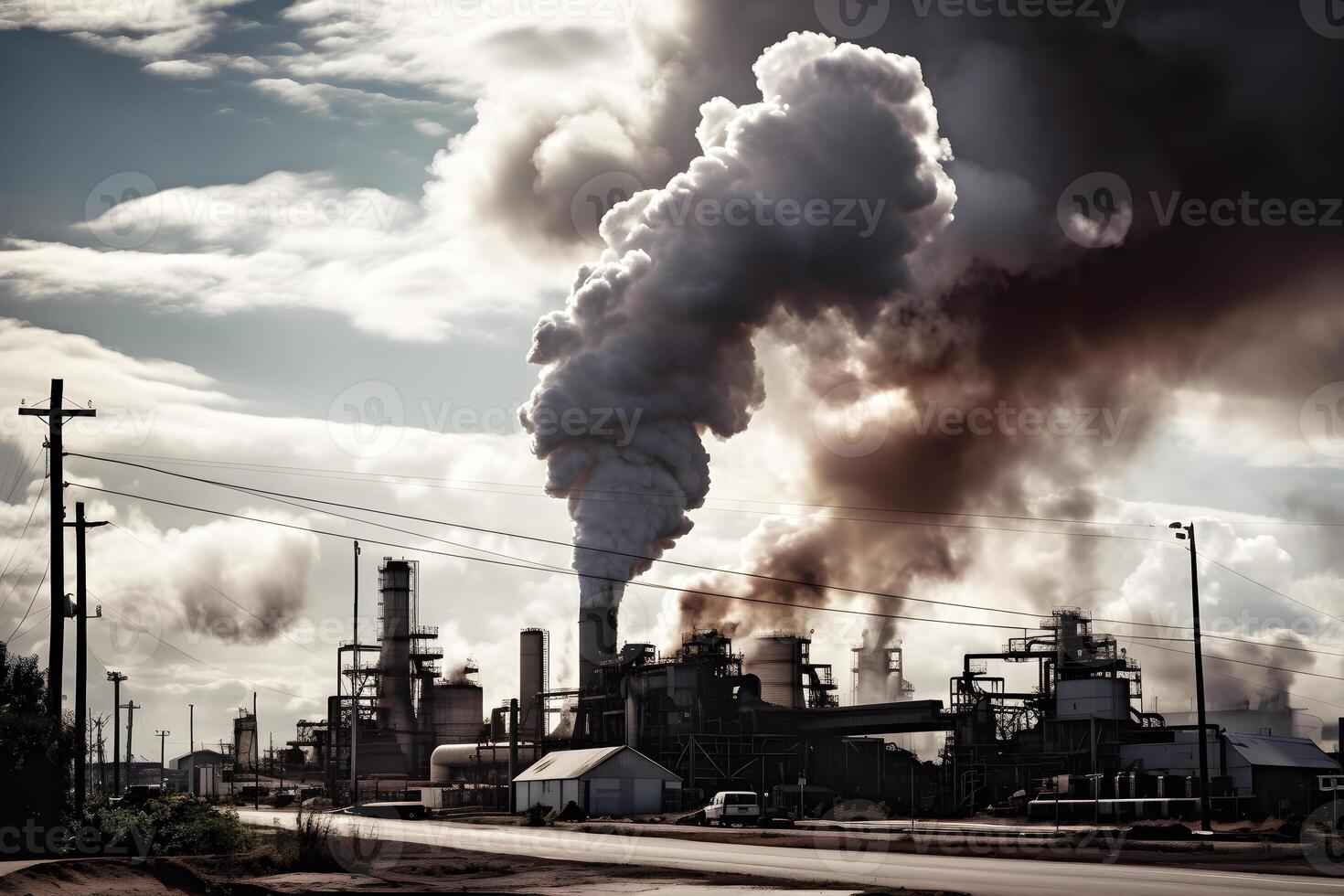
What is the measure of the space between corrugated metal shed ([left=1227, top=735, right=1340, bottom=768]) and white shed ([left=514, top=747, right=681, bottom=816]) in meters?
31.3

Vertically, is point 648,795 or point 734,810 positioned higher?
point 734,810

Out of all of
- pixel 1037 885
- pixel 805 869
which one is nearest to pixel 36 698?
pixel 805 869

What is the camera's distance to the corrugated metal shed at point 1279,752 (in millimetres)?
73875

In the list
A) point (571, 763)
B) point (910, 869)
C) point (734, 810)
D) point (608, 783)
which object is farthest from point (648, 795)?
point (910, 869)

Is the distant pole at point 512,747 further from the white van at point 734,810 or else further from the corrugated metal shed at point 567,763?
the white van at point 734,810

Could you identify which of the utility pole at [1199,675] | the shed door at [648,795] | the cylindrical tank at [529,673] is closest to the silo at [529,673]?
the cylindrical tank at [529,673]

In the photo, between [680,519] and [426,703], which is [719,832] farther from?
[426,703]

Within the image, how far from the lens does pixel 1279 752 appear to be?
250 feet

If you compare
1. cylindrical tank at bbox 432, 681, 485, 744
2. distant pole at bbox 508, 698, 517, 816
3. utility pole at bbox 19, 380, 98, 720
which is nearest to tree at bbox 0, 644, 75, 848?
utility pole at bbox 19, 380, 98, 720

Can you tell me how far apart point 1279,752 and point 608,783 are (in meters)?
38.4

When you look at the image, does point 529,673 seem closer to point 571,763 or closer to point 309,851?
point 571,763

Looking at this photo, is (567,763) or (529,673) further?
(529,673)

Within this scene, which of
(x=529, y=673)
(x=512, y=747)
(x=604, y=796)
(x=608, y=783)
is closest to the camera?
(x=604, y=796)

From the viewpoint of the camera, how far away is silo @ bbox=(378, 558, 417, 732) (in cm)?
10425
